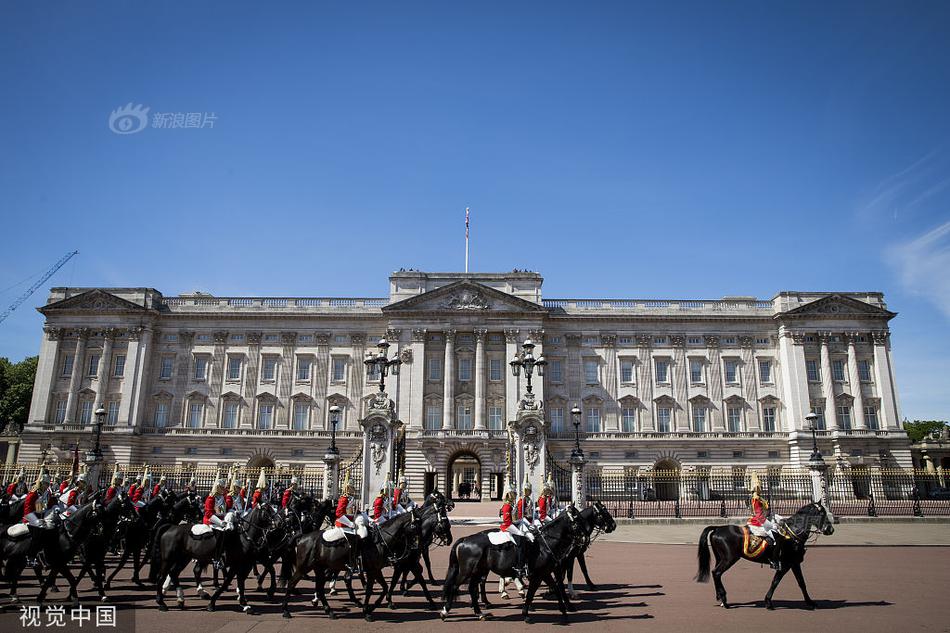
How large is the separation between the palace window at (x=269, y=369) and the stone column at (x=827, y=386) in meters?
47.8

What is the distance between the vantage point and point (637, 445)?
2071 inches

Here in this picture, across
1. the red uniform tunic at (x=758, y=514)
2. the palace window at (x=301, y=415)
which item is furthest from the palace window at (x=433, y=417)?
the red uniform tunic at (x=758, y=514)

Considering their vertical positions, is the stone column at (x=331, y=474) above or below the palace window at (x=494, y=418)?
below

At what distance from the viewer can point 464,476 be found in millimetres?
67188

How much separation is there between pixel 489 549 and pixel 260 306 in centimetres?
4895

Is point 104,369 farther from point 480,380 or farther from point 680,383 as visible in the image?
point 680,383

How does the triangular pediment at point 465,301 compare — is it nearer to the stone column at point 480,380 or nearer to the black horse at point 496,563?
the stone column at point 480,380

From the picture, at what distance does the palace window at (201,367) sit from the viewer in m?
54.7

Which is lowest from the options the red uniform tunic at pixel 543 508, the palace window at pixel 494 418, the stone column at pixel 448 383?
the red uniform tunic at pixel 543 508

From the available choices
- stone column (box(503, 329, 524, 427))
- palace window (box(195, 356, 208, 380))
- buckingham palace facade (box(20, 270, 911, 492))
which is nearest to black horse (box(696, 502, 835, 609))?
stone column (box(503, 329, 524, 427))

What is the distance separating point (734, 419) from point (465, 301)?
2567 centimetres

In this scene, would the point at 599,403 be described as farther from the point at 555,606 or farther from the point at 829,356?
the point at 555,606

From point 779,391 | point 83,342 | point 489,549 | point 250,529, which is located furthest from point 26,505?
point 779,391

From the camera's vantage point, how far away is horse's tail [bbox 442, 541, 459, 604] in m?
11.5
